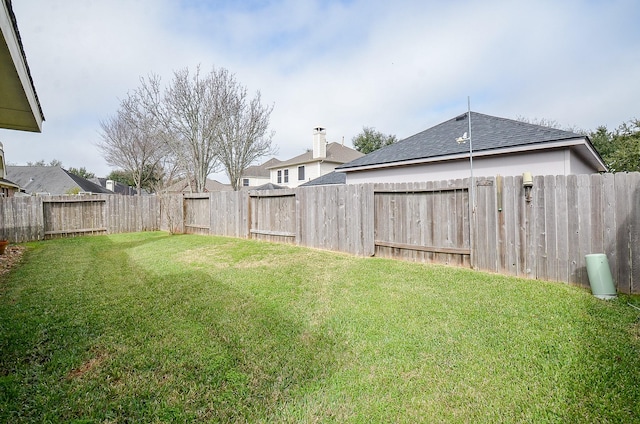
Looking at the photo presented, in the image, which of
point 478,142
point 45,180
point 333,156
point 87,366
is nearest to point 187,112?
point 478,142

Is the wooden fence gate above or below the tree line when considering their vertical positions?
below

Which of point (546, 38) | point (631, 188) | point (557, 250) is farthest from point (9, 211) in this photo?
point (546, 38)

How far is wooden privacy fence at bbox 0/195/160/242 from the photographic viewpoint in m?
11.5

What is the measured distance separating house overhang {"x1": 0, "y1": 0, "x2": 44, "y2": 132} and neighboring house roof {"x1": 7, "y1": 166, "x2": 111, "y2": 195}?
28115mm

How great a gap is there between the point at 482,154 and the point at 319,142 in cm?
1847

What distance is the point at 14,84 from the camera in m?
3.34

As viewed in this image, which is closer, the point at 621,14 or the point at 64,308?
the point at 64,308

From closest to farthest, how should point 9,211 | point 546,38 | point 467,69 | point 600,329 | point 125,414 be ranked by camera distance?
point 125,414
point 600,329
point 546,38
point 9,211
point 467,69

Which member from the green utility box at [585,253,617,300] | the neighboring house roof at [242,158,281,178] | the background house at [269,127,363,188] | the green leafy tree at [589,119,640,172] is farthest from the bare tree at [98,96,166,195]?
the green leafy tree at [589,119,640,172]

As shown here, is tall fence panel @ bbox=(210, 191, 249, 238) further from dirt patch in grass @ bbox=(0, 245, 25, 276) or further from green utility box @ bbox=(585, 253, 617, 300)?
green utility box @ bbox=(585, 253, 617, 300)

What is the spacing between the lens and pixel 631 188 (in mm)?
4316

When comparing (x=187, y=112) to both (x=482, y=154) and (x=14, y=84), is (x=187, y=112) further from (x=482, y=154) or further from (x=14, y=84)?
(x=482, y=154)

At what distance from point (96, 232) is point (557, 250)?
1612 centimetres

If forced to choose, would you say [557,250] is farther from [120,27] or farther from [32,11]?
[120,27]
